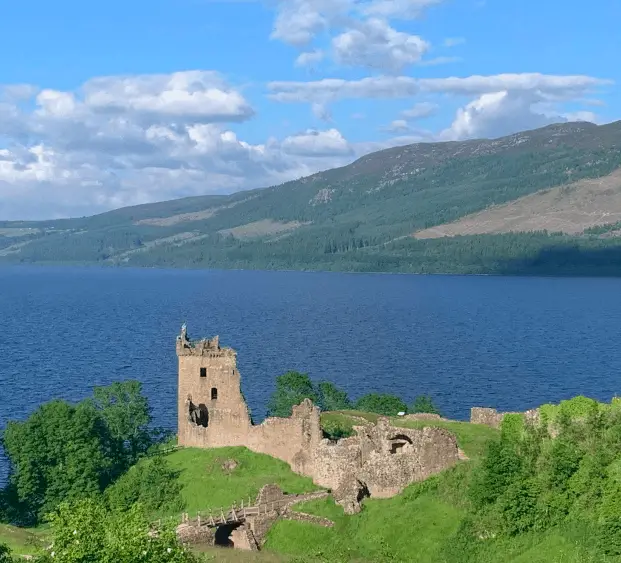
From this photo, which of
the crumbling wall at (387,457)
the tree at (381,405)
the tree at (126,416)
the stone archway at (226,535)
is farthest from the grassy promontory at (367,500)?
the tree at (381,405)

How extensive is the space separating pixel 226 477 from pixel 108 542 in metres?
26.5

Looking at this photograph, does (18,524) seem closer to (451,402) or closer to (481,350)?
(451,402)

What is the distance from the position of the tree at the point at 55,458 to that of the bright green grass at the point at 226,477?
236 inches

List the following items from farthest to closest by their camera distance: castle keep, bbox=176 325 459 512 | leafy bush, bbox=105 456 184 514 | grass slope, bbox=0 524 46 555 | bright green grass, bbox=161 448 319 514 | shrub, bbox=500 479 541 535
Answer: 1. leafy bush, bbox=105 456 184 514
2. bright green grass, bbox=161 448 319 514
3. castle keep, bbox=176 325 459 512
4. grass slope, bbox=0 524 46 555
5. shrub, bbox=500 479 541 535

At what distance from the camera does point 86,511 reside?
35781 mm

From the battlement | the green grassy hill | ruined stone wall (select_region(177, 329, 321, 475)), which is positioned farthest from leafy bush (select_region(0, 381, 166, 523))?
the battlement

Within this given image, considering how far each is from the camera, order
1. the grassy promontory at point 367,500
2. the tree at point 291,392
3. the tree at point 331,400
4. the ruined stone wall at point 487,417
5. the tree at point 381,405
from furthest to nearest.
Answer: the tree at point 331,400, the tree at point 291,392, the tree at point 381,405, the ruined stone wall at point 487,417, the grassy promontory at point 367,500

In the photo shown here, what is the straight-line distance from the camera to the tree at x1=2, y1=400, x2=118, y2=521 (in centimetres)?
6525

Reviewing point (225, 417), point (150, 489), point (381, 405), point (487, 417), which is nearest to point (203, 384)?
point (225, 417)

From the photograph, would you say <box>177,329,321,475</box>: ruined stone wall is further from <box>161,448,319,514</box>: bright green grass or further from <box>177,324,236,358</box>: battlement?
<box>161,448,319,514</box>: bright green grass

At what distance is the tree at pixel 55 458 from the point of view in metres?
65.2

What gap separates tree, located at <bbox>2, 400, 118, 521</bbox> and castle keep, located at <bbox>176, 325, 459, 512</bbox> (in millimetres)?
6860

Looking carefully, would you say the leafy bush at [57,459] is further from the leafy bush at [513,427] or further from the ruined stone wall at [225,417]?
the leafy bush at [513,427]

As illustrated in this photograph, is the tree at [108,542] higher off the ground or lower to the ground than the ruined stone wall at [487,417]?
higher
